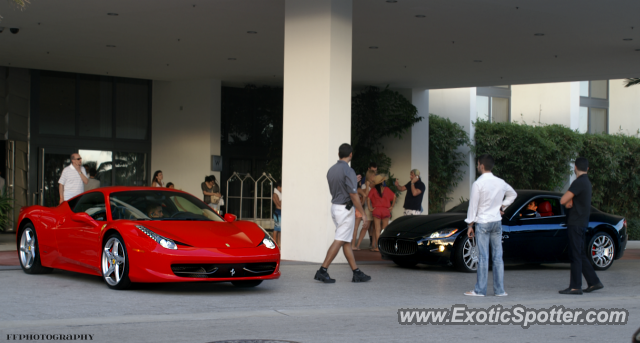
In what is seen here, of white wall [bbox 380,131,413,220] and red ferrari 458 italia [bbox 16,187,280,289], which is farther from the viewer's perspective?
white wall [bbox 380,131,413,220]

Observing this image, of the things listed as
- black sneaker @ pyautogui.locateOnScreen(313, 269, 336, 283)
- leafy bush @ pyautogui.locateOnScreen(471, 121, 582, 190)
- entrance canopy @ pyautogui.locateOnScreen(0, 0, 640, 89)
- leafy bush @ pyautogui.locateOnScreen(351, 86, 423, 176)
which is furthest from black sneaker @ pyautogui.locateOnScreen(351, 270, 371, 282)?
leafy bush @ pyautogui.locateOnScreen(471, 121, 582, 190)

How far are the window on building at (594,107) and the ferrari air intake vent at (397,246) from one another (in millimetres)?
19063

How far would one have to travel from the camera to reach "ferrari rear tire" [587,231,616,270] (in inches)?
482

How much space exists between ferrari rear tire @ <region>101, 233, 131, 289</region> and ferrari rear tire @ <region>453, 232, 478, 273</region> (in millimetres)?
5365

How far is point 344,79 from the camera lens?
12.1 metres

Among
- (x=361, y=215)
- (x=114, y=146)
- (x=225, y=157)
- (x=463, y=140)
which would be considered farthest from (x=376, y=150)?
(x=361, y=215)

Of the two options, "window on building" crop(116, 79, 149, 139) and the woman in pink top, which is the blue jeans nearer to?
the woman in pink top

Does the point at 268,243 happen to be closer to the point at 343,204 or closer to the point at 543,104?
the point at 343,204

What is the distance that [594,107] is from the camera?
29.2 m

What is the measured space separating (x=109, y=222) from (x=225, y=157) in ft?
48.1

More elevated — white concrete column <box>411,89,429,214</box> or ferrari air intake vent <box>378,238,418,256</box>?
white concrete column <box>411,89,429,214</box>

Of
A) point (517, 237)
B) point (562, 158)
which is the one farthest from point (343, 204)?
point (562, 158)

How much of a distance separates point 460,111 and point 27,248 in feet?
57.3

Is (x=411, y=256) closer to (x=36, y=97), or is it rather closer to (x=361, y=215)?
(x=361, y=215)
